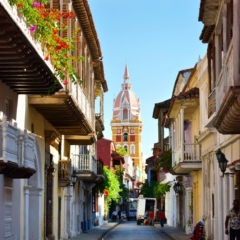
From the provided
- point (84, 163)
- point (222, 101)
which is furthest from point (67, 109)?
point (84, 163)

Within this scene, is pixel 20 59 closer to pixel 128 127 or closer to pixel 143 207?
pixel 143 207

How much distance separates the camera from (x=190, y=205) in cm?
4162

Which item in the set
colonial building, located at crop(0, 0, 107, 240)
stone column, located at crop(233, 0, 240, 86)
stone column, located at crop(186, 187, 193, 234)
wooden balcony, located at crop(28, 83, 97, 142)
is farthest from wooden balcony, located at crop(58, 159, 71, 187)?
stone column, located at crop(233, 0, 240, 86)

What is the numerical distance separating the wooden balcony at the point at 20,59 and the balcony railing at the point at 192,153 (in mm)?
17387

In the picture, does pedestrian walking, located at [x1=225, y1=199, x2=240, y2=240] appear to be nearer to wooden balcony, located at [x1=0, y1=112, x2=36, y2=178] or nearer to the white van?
wooden balcony, located at [x1=0, y1=112, x2=36, y2=178]

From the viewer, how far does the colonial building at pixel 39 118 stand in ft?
48.0

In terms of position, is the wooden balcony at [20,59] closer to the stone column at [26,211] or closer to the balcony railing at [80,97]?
the balcony railing at [80,97]

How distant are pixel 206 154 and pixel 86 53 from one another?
20.5 feet

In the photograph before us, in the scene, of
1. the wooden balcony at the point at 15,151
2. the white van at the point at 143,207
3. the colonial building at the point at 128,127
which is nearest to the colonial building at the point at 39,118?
the wooden balcony at the point at 15,151

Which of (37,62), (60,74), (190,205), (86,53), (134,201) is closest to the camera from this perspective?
(37,62)

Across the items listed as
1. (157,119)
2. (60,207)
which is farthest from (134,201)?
(60,207)

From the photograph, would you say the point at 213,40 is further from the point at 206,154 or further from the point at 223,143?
the point at 206,154

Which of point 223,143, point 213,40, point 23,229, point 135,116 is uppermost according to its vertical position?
point 135,116

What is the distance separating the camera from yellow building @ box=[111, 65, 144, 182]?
18600 cm
